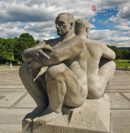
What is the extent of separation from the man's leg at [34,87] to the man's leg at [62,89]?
320 mm

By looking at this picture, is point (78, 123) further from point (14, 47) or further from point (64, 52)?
point (14, 47)

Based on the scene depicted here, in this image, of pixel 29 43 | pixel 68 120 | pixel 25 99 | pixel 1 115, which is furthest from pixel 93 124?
pixel 29 43

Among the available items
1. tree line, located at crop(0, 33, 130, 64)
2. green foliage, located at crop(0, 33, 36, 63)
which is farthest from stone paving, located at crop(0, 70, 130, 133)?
green foliage, located at crop(0, 33, 36, 63)

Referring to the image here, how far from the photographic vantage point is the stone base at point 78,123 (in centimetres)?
533

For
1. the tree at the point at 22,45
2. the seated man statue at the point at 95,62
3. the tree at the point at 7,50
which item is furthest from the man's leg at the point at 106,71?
the tree at the point at 22,45

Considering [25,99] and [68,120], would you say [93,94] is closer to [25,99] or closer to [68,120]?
[68,120]

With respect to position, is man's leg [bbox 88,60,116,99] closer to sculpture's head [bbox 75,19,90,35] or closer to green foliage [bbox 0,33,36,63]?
sculpture's head [bbox 75,19,90,35]

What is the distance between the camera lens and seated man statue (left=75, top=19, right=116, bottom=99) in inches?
226

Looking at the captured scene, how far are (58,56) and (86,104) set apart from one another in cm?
96

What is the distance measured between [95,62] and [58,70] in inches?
35.6

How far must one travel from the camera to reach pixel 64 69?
17.1 feet

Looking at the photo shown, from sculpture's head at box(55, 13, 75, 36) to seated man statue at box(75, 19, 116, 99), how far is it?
0.30m

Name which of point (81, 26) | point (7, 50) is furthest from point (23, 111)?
point (7, 50)

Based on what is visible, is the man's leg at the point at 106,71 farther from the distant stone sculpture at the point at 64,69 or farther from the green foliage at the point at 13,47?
the green foliage at the point at 13,47
